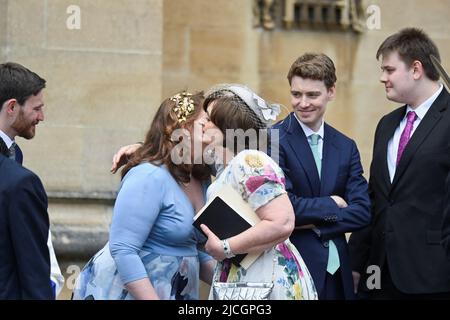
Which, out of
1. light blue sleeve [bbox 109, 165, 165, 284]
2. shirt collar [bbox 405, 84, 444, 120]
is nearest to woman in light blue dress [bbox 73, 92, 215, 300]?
light blue sleeve [bbox 109, 165, 165, 284]

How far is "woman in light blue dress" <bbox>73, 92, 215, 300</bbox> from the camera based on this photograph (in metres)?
5.34

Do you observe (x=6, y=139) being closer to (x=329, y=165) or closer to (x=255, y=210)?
(x=255, y=210)

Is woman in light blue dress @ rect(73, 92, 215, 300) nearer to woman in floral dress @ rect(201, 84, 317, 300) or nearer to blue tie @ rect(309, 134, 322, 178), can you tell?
woman in floral dress @ rect(201, 84, 317, 300)

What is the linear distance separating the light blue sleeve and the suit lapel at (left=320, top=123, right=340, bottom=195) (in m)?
1.06

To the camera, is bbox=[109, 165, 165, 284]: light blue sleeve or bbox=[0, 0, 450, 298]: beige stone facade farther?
bbox=[0, 0, 450, 298]: beige stone facade

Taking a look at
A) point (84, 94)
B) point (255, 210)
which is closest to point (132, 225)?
point (255, 210)

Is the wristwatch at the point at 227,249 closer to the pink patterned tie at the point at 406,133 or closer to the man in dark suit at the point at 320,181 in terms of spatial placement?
the man in dark suit at the point at 320,181

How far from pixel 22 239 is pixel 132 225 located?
73 centimetres

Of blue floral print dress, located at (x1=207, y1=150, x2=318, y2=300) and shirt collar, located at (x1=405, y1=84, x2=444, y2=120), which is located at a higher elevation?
shirt collar, located at (x1=405, y1=84, x2=444, y2=120)

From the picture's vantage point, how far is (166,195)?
17.9ft

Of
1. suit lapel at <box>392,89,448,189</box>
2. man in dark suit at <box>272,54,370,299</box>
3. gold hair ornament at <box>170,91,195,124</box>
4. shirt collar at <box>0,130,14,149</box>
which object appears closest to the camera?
shirt collar at <box>0,130,14,149</box>

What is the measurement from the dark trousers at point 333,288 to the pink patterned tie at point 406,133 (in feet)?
2.10

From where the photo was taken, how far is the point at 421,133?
6.14 metres
